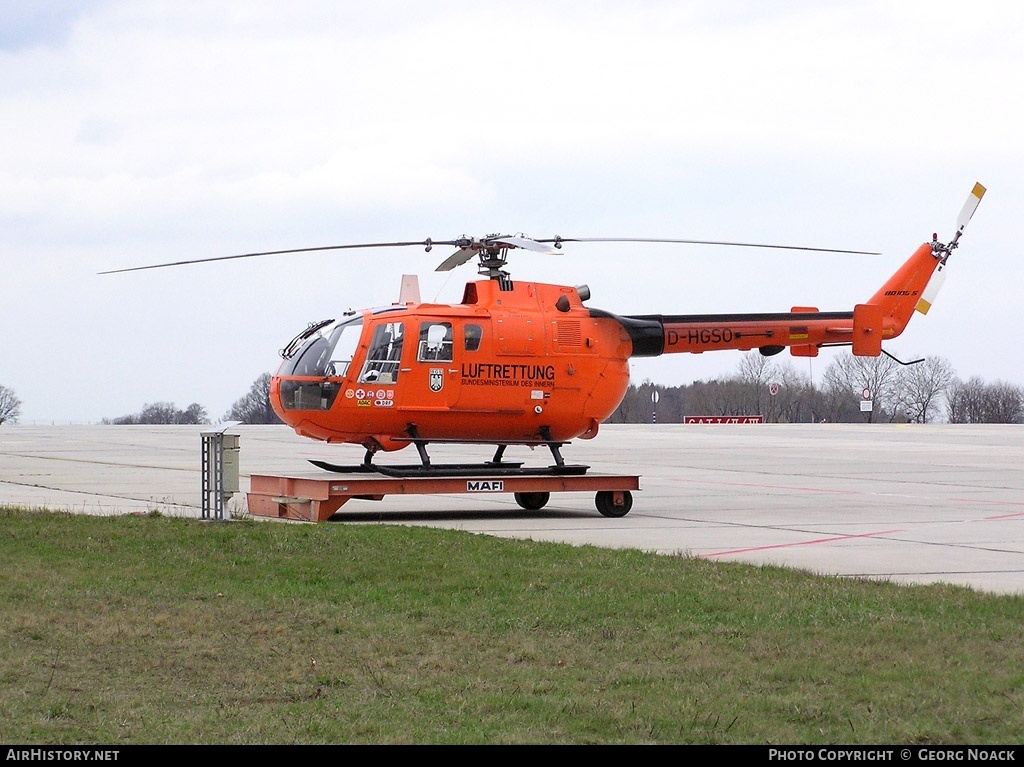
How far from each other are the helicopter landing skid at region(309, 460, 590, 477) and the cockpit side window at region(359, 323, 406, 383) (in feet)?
3.81

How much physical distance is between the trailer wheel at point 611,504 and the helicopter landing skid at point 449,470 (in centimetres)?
45

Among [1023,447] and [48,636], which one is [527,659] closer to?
[48,636]

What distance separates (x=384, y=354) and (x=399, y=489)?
6.22 feet

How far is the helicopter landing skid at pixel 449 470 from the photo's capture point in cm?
1669

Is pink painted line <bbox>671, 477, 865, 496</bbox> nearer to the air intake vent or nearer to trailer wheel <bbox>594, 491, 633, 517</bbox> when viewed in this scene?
trailer wheel <bbox>594, 491, 633, 517</bbox>

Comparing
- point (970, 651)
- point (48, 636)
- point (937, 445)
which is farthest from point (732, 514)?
point (937, 445)

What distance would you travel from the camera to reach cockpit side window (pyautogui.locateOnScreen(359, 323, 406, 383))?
16984mm

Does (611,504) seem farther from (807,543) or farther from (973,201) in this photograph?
(973,201)

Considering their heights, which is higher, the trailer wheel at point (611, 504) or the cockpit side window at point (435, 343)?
the cockpit side window at point (435, 343)

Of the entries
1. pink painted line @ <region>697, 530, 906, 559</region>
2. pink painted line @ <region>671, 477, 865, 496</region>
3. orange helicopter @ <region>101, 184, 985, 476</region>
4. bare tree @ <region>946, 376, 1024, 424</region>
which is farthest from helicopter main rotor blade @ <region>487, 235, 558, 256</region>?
bare tree @ <region>946, 376, 1024, 424</region>

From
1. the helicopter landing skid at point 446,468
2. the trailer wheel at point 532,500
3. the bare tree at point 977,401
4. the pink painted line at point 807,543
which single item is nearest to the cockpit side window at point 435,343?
the helicopter landing skid at point 446,468

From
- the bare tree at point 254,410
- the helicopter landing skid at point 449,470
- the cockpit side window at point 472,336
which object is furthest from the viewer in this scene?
the bare tree at point 254,410

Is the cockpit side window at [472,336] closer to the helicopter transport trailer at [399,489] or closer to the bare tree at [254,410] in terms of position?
the helicopter transport trailer at [399,489]

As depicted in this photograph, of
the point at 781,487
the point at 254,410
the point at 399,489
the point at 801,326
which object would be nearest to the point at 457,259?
the point at 399,489
